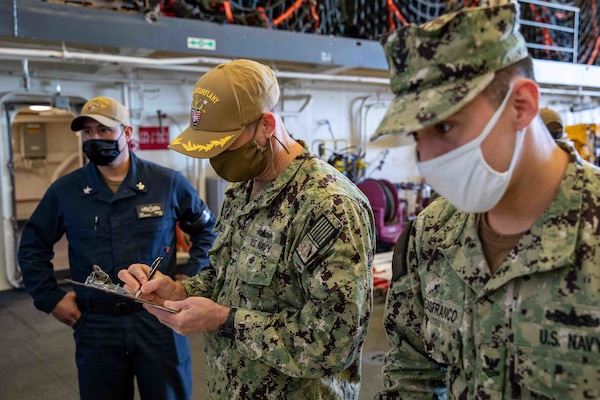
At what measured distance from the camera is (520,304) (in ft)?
3.15

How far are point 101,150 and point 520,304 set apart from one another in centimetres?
202

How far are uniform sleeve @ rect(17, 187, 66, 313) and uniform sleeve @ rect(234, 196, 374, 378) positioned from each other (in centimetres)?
138

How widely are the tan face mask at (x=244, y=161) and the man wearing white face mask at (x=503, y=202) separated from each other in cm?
62

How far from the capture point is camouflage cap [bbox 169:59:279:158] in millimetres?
1512

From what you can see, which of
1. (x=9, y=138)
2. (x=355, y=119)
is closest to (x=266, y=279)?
(x=9, y=138)

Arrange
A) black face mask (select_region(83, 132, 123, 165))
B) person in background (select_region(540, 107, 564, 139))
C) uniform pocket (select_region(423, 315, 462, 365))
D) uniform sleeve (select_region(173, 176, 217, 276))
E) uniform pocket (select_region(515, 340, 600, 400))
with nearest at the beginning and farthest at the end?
uniform pocket (select_region(515, 340, 600, 400)) → uniform pocket (select_region(423, 315, 462, 365)) → black face mask (select_region(83, 132, 123, 165)) → uniform sleeve (select_region(173, 176, 217, 276)) → person in background (select_region(540, 107, 564, 139))

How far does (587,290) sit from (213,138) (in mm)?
1052

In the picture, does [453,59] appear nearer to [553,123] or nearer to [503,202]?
[503,202]

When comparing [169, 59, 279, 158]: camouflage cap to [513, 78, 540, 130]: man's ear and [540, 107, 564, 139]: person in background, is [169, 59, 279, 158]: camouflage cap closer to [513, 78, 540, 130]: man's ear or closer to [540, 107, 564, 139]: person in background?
[513, 78, 540, 130]: man's ear

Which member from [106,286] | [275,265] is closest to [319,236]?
[275,265]

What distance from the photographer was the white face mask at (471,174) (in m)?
0.92

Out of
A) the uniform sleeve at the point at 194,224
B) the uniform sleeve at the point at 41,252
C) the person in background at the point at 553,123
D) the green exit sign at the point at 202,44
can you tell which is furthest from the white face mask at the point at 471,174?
the green exit sign at the point at 202,44

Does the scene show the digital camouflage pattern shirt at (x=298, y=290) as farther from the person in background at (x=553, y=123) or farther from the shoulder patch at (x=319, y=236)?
the person in background at (x=553, y=123)

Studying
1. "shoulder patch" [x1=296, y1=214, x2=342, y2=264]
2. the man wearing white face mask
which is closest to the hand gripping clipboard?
"shoulder patch" [x1=296, y1=214, x2=342, y2=264]
